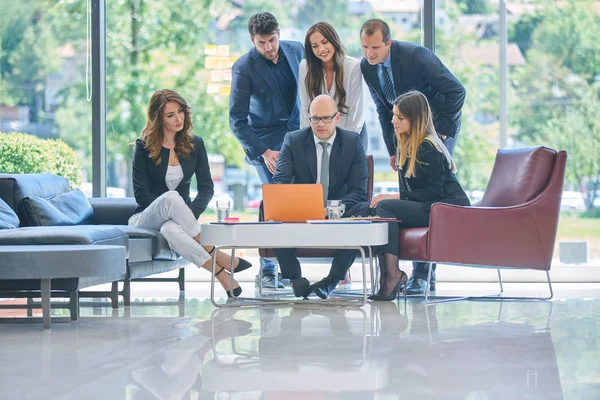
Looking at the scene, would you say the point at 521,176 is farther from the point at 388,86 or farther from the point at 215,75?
the point at 215,75

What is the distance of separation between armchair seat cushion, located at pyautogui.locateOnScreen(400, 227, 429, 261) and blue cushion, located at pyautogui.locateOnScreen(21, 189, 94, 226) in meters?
1.97

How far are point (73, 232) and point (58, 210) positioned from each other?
1083mm

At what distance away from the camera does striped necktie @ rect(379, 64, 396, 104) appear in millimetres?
5637

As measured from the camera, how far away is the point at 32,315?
4707 mm

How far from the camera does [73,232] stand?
4.44 metres

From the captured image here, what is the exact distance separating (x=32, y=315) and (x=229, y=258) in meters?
1.11

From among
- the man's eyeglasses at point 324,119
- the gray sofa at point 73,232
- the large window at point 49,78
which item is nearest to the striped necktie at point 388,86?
the man's eyeglasses at point 324,119

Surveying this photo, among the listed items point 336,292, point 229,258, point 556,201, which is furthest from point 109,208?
point 556,201

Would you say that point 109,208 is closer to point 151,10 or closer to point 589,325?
point 151,10

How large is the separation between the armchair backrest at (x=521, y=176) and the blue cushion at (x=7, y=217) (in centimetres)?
271

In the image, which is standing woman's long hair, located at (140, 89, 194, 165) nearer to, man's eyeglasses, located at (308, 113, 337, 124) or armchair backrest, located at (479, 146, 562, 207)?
man's eyeglasses, located at (308, 113, 337, 124)

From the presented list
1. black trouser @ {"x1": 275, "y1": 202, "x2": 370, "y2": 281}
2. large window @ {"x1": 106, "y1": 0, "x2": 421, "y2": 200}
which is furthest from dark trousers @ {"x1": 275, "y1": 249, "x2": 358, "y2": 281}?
large window @ {"x1": 106, "y1": 0, "x2": 421, "y2": 200}

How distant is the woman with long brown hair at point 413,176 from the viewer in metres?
5.07

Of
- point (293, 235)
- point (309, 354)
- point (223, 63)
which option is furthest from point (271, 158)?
point (309, 354)
